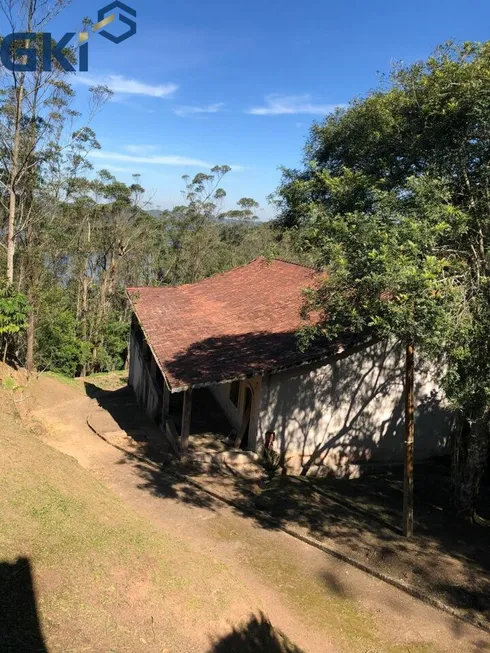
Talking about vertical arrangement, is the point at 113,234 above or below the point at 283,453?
above

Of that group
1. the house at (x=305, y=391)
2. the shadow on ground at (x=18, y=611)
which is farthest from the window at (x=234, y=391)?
the shadow on ground at (x=18, y=611)

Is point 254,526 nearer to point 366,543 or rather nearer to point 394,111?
point 366,543

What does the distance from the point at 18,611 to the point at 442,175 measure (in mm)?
8627

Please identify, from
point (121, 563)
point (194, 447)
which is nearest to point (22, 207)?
point (194, 447)

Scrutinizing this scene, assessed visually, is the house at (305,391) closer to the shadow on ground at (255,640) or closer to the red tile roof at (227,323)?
the red tile roof at (227,323)

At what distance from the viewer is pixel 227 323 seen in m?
17.1

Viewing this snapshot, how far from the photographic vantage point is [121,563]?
623 cm

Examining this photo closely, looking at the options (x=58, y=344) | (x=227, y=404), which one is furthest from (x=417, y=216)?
(x=58, y=344)

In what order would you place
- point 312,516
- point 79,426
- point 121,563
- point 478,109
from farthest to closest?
point 79,426, point 312,516, point 478,109, point 121,563

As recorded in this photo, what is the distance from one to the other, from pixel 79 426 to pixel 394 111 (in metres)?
12.9

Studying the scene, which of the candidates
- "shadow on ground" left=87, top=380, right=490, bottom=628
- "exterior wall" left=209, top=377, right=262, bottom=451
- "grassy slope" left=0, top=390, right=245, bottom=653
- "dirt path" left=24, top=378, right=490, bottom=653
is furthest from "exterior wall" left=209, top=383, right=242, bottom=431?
"grassy slope" left=0, top=390, right=245, bottom=653

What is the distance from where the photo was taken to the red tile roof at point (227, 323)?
1234 centimetres

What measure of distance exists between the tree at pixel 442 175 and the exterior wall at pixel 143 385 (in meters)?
9.56
